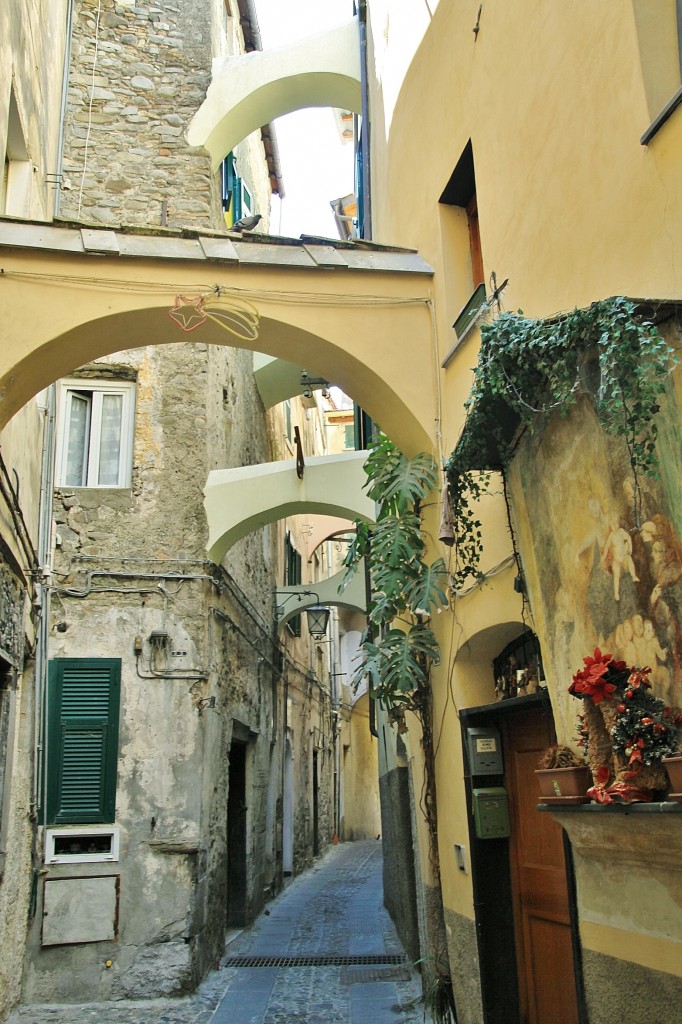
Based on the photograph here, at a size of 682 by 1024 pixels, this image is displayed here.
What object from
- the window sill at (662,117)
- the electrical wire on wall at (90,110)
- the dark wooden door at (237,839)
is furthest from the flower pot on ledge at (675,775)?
the electrical wire on wall at (90,110)

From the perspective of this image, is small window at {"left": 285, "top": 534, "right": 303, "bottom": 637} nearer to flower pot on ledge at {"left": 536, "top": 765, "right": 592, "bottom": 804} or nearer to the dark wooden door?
the dark wooden door

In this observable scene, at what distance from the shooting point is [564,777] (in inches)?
145

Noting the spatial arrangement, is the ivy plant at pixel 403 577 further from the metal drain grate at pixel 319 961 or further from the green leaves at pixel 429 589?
the metal drain grate at pixel 319 961

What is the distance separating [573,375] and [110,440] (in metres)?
7.50

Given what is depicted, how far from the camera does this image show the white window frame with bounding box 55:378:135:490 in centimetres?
998

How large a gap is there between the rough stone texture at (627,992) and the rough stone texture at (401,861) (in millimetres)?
5357

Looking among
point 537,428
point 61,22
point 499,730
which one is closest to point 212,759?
point 499,730

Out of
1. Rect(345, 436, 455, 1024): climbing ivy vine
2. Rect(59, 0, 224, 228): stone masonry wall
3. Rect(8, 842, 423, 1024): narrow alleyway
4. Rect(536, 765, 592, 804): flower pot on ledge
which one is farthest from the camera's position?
Rect(59, 0, 224, 228): stone masonry wall

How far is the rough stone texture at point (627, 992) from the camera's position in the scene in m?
3.50

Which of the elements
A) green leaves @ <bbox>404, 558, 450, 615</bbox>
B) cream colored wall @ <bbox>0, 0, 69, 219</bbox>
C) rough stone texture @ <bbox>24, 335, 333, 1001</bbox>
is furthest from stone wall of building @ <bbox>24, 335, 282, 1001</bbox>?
green leaves @ <bbox>404, 558, 450, 615</bbox>

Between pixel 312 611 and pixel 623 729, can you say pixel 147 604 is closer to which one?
pixel 312 611

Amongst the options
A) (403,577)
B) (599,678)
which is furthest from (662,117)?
(403,577)

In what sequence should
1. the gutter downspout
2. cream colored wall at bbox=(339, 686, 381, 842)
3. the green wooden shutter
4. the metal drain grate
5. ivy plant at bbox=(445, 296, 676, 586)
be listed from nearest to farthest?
1. ivy plant at bbox=(445, 296, 676, 586)
2. the green wooden shutter
3. the metal drain grate
4. the gutter downspout
5. cream colored wall at bbox=(339, 686, 381, 842)

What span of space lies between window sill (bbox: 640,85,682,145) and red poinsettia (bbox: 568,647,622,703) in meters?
1.97
